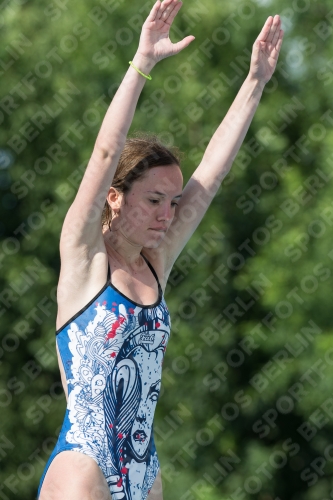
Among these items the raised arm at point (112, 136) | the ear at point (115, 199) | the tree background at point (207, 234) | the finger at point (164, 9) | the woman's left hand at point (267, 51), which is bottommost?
the tree background at point (207, 234)

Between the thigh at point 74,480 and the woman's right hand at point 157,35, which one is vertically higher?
the woman's right hand at point 157,35

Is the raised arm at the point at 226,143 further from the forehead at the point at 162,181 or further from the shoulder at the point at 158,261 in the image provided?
the forehead at the point at 162,181

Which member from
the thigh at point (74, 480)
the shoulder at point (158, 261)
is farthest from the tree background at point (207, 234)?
the thigh at point (74, 480)

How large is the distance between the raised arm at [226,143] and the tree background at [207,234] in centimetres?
373

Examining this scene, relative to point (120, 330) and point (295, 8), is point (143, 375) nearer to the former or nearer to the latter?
point (120, 330)

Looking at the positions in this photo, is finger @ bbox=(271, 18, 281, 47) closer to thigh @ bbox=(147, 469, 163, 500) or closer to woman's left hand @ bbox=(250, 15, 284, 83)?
woman's left hand @ bbox=(250, 15, 284, 83)

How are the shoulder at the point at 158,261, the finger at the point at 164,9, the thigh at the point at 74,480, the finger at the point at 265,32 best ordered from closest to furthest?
1. the thigh at the point at 74,480
2. the finger at the point at 164,9
3. the shoulder at the point at 158,261
4. the finger at the point at 265,32

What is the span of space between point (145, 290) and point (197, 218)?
0.43 metres

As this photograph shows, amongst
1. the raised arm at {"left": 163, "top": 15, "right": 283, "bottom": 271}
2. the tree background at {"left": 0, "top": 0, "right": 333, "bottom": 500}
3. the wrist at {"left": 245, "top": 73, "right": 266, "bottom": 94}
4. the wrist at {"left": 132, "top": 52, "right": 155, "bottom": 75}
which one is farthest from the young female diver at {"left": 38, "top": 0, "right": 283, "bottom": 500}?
the tree background at {"left": 0, "top": 0, "right": 333, "bottom": 500}

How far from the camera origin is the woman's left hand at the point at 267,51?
297cm

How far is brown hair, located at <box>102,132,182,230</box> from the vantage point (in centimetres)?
264

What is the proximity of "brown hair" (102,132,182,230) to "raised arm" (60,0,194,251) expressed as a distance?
22 cm

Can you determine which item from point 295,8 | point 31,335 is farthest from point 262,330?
point 295,8

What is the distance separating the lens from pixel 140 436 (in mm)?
2586
